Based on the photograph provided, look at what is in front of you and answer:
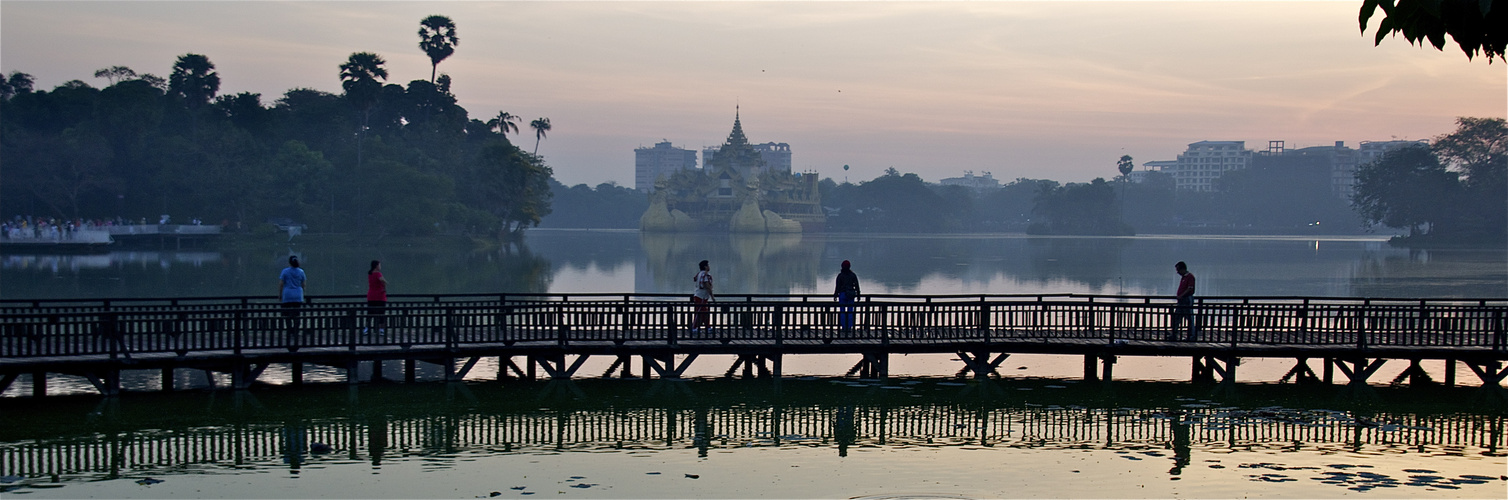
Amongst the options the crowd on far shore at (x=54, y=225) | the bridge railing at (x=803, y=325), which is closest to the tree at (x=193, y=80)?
the crowd on far shore at (x=54, y=225)

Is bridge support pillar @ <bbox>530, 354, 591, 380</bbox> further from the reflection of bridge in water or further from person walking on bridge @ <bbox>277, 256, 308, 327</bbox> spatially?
person walking on bridge @ <bbox>277, 256, 308, 327</bbox>

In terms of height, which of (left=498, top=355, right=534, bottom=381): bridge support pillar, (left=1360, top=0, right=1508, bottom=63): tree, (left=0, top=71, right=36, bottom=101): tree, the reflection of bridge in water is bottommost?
the reflection of bridge in water

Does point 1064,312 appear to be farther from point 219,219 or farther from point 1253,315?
point 219,219

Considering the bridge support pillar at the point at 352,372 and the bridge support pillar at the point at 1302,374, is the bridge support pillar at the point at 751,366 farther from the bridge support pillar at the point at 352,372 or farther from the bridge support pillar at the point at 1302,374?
the bridge support pillar at the point at 1302,374

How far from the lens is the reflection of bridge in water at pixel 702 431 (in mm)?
13695

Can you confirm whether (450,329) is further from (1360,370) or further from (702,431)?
(1360,370)

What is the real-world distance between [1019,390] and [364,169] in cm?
7502

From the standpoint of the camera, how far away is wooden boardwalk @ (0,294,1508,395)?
17.3 metres

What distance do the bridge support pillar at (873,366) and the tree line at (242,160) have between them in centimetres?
6701

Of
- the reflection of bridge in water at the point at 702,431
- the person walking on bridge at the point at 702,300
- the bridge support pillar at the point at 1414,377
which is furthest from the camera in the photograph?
the bridge support pillar at the point at 1414,377

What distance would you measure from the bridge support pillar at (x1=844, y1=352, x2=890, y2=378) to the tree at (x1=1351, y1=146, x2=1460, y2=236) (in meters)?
105

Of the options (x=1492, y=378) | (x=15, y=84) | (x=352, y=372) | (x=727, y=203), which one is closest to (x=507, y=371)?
(x=352, y=372)

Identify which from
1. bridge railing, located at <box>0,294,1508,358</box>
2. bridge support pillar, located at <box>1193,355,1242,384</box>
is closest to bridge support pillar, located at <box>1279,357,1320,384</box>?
bridge support pillar, located at <box>1193,355,1242,384</box>

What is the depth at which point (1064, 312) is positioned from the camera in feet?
63.5
